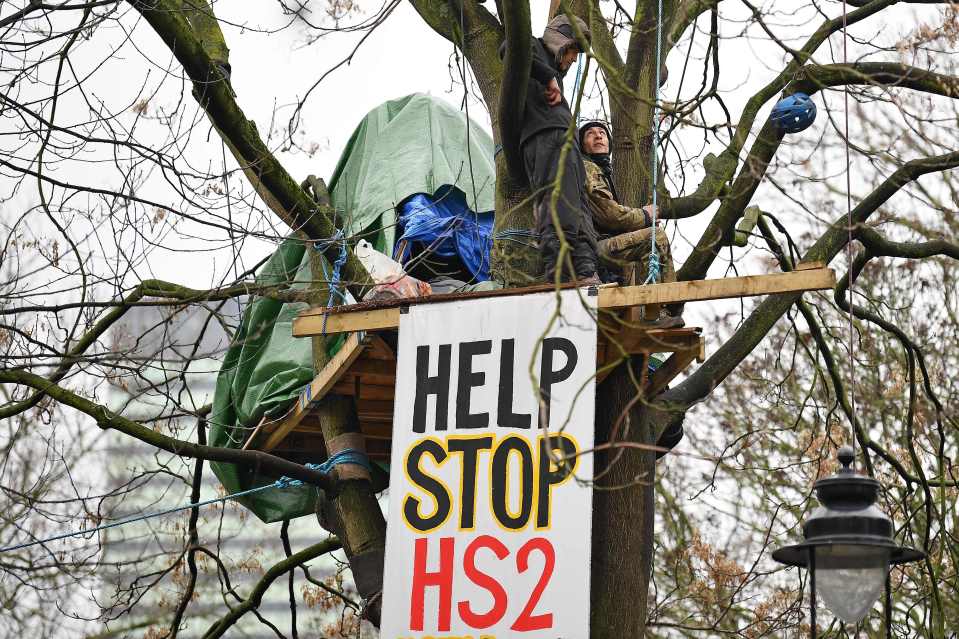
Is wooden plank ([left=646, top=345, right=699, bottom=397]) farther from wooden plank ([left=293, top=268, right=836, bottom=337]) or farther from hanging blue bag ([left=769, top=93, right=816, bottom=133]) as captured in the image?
hanging blue bag ([left=769, top=93, right=816, bottom=133])

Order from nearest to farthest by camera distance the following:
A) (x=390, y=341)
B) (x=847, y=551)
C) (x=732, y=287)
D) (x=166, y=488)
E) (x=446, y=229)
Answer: (x=847, y=551) < (x=732, y=287) < (x=390, y=341) < (x=446, y=229) < (x=166, y=488)

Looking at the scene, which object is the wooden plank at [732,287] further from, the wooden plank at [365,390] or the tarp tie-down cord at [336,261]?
the wooden plank at [365,390]

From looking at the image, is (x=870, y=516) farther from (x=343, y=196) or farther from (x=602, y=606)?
(x=343, y=196)

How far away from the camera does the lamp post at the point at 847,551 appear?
5.09 meters

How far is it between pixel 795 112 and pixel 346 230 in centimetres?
252

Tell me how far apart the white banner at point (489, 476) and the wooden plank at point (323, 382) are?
370mm

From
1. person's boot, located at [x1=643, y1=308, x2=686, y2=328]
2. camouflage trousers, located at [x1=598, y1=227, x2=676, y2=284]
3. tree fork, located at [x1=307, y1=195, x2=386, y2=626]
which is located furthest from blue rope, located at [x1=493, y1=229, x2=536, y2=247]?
person's boot, located at [x1=643, y1=308, x2=686, y2=328]

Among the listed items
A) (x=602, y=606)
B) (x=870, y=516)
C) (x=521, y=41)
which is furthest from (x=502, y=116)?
(x=870, y=516)

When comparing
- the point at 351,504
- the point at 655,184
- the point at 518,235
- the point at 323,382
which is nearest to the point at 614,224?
the point at 655,184

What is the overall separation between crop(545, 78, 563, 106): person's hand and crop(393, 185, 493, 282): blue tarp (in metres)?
0.86

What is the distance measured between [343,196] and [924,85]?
3375 mm

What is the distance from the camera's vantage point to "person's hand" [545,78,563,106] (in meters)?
7.22

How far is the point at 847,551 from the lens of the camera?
5141mm

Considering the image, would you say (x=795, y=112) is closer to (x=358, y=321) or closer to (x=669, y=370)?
(x=669, y=370)
